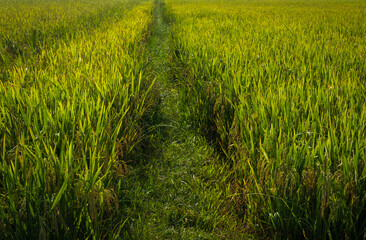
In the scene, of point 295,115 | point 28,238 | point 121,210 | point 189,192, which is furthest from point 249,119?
point 28,238

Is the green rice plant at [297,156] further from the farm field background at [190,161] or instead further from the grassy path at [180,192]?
the grassy path at [180,192]

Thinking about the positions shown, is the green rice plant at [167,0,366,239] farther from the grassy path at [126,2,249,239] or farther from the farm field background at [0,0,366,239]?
the grassy path at [126,2,249,239]

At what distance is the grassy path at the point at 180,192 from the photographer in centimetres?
160

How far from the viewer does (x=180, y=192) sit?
196 centimetres

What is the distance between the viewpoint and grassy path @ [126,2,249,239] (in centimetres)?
160

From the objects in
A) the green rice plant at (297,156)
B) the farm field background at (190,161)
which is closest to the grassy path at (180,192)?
the farm field background at (190,161)

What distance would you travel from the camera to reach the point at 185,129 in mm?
2895

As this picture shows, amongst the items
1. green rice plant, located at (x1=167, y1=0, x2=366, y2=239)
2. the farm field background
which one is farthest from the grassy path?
green rice plant, located at (x1=167, y1=0, x2=366, y2=239)

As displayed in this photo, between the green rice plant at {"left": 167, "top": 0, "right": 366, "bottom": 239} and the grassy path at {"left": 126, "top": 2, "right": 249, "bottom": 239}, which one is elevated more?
the green rice plant at {"left": 167, "top": 0, "right": 366, "bottom": 239}

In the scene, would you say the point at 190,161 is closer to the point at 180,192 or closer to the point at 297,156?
the point at 180,192

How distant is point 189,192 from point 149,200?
0.28m

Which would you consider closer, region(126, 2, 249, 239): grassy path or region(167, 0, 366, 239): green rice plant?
region(167, 0, 366, 239): green rice plant

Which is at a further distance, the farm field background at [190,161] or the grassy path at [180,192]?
the grassy path at [180,192]

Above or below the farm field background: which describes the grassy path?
below
